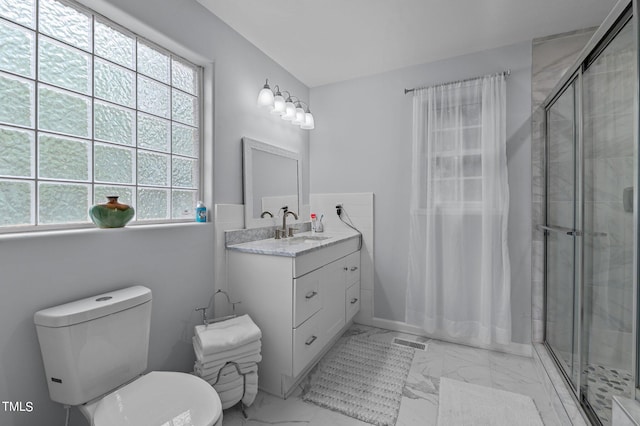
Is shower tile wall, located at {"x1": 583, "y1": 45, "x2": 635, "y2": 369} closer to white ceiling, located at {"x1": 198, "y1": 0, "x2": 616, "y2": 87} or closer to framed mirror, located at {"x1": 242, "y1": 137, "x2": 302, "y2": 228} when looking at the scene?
white ceiling, located at {"x1": 198, "y1": 0, "x2": 616, "y2": 87}

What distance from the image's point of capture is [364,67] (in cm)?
263

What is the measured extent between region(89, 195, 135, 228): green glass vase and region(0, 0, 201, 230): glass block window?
12 cm

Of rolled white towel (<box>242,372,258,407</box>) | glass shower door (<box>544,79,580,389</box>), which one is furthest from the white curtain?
rolled white towel (<box>242,372,258,407</box>)

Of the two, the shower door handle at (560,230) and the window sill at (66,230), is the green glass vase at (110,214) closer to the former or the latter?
the window sill at (66,230)

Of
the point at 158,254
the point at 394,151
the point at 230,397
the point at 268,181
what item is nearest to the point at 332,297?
the point at 230,397

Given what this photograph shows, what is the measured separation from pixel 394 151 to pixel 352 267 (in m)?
1.14

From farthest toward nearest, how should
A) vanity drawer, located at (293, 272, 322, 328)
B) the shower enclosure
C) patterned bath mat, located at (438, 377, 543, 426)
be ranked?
vanity drawer, located at (293, 272, 322, 328) < patterned bath mat, located at (438, 377, 543, 426) < the shower enclosure

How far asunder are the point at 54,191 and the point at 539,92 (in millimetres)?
3104

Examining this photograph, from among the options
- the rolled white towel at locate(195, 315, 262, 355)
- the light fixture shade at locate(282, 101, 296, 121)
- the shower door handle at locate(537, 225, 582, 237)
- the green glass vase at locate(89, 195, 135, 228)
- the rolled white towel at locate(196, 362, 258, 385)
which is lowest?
the rolled white towel at locate(196, 362, 258, 385)

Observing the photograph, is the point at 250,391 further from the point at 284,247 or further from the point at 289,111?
the point at 289,111

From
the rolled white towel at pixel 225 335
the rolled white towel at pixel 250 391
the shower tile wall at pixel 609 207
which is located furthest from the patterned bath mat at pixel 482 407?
the rolled white towel at pixel 225 335

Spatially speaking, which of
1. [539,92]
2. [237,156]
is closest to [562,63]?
[539,92]

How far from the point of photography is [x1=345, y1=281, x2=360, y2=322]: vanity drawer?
97.9 inches

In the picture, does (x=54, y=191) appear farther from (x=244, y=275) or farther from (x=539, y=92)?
(x=539, y=92)
